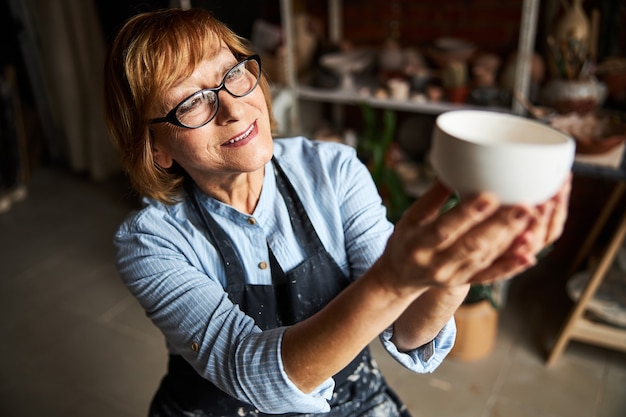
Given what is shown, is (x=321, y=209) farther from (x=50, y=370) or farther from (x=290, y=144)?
(x=50, y=370)

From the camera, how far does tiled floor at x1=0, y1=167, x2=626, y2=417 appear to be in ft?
6.47

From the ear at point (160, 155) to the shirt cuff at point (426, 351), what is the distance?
0.50 metres

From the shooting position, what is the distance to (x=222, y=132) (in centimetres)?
94

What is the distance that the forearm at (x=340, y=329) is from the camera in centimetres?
65

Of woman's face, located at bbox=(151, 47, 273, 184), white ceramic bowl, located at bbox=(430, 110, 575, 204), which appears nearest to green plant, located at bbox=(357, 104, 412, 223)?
woman's face, located at bbox=(151, 47, 273, 184)

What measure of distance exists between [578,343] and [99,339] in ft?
6.44

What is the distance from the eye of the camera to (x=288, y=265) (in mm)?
1056

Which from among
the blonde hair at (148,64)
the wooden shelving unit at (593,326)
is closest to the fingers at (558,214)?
the blonde hair at (148,64)

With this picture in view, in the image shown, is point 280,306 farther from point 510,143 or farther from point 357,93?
point 357,93

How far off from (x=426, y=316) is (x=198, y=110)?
1.64 feet

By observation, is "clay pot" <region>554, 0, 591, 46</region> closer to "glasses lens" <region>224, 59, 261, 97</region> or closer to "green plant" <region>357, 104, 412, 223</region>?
"green plant" <region>357, 104, 412, 223</region>

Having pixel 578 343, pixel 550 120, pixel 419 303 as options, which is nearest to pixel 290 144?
pixel 419 303

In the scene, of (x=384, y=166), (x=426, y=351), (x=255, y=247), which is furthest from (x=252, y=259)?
(x=384, y=166)

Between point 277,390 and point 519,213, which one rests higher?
point 519,213
